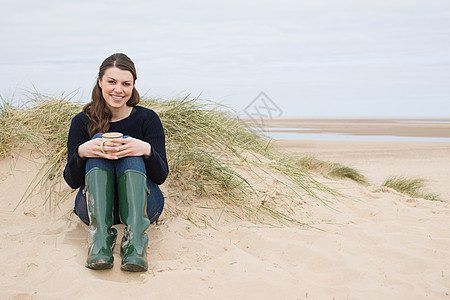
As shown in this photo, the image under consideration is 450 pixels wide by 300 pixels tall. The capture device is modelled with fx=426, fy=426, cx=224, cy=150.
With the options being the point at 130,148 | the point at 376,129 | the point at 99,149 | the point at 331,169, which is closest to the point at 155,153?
the point at 130,148

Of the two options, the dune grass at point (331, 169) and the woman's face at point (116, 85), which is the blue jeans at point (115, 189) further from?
the dune grass at point (331, 169)

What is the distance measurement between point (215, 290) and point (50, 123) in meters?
2.56

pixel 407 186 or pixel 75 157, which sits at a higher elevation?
pixel 75 157

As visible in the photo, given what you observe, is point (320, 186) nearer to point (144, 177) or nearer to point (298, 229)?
point (298, 229)

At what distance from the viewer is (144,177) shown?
2.45 m

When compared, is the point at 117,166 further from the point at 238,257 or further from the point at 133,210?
the point at 238,257

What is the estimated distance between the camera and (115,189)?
2666 millimetres

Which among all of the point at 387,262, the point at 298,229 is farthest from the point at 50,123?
the point at 387,262

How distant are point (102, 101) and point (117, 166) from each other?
490 mm

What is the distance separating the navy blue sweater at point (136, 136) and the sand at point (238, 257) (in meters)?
0.46

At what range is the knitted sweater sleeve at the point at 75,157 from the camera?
250 cm

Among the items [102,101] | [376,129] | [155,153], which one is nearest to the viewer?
[155,153]

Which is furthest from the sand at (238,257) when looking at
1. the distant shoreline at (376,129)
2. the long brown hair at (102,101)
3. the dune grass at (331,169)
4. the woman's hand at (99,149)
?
the distant shoreline at (376,129)

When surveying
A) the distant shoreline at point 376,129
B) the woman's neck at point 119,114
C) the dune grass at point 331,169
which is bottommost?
the distant shoreline at point 376,129
